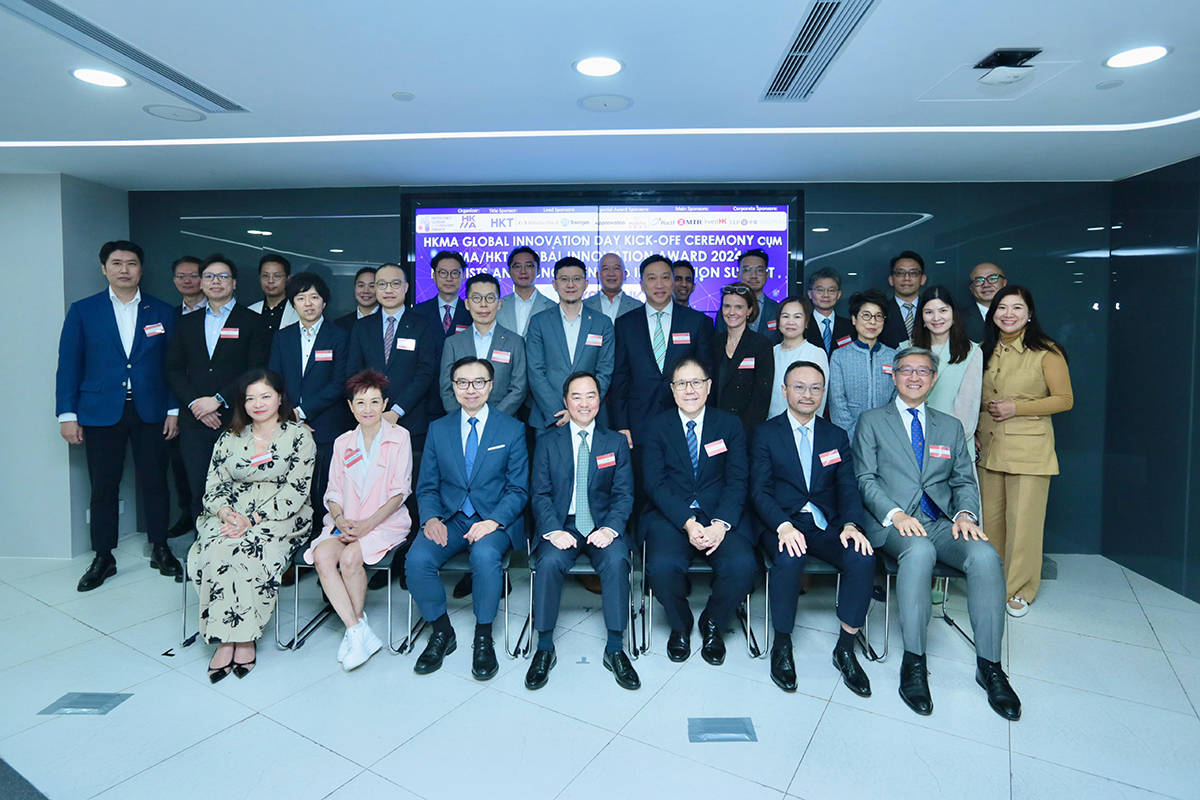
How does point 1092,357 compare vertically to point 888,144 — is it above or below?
below

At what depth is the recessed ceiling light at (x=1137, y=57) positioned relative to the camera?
2.63 meters

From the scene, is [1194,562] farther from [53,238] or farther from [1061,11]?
[53,238]

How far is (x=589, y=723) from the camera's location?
8.46ft

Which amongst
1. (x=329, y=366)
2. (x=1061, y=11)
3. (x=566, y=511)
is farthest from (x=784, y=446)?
(x=329, y=366)

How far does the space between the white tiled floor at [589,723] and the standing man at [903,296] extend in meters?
1.85

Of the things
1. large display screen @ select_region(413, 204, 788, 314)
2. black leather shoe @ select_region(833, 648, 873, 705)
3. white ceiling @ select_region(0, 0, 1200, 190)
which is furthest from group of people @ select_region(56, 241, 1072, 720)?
white ceiling @ select_region(0, 0, 1200, 190)

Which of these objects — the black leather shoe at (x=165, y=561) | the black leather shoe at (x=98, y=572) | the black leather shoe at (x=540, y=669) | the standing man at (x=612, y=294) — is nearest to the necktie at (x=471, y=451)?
the black leather shoe at (x=540, y=669)

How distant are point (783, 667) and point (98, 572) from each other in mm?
4260

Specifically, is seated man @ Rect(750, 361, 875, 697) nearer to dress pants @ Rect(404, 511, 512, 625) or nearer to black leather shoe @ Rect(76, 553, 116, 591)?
dress pants @ Rect(404, 511, 512, 625)

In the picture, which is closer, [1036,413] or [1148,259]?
[1036,413]

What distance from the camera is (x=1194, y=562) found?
3.96 m

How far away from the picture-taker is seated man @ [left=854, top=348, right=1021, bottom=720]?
2.82m

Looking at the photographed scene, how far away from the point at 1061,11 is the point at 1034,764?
272 centimetres

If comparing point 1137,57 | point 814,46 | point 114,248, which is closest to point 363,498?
point 114,248
